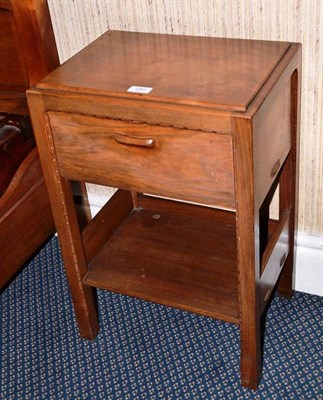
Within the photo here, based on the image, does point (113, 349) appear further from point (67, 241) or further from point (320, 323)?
point (320, 323)

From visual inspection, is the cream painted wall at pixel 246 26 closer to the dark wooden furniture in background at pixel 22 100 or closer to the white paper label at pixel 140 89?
the dark wooden furniture in background at pixel 22 100

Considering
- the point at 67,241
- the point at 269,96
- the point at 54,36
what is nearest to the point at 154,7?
the point at 54,36

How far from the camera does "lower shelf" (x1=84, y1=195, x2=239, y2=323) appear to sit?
1.68 metres

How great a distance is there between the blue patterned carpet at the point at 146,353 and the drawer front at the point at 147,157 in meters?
0.59

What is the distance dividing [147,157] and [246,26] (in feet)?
1.60

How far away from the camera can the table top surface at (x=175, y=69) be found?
4.41 ft

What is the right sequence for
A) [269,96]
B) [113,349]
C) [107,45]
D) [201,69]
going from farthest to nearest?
[113,349], [107,45], [201,69], [269,96]

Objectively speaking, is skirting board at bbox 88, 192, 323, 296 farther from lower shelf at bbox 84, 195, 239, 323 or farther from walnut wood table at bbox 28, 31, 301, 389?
lower shelf at bbox 84, 195, 239, 323

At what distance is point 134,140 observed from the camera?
4.60 ft

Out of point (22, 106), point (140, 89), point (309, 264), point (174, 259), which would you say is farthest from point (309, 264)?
point (22, 106)

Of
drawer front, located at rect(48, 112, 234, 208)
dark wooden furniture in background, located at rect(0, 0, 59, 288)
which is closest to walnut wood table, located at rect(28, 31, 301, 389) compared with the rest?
drawer front, located at rect(48, 112, 234, 208)

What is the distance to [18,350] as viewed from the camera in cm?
191

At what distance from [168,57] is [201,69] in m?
0.12

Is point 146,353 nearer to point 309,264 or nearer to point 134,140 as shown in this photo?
point 309,264
